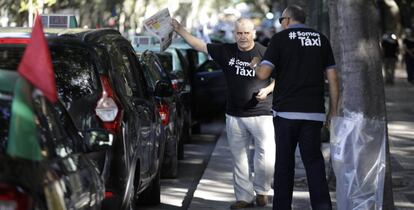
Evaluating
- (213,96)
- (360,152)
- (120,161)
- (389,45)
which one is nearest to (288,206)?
(360,152)

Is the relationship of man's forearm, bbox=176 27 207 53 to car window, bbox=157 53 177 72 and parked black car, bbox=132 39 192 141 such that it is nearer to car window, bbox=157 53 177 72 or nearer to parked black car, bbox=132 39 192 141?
parked black car, bbox=132 39 192 141

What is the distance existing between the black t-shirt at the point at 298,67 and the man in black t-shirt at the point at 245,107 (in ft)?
4.92

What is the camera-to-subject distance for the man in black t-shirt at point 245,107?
9.78 metres

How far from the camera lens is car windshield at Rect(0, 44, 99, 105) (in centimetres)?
767

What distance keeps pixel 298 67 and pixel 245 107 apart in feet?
5.60

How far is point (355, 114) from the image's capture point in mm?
8219

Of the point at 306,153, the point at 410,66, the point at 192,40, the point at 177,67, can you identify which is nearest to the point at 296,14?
the point at 306,153

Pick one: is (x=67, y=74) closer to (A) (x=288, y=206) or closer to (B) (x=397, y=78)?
(A) (x=288, y=206)

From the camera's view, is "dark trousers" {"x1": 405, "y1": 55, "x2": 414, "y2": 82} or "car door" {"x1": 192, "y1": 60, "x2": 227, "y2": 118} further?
"dark trousers" {"x1": 405, "y1": 55, "x2": 414, "y2": 82}

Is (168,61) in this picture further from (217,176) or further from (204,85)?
(217,176)

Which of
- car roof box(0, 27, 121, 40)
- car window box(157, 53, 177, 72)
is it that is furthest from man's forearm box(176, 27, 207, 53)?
car window box(157, 53, 177, 72)

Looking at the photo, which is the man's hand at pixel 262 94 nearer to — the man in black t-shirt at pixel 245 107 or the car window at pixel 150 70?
the man in black t-shirt at pixel 245 107

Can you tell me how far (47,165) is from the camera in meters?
4.96

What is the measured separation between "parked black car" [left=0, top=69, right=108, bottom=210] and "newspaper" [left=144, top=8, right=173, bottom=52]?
3.93 meters
